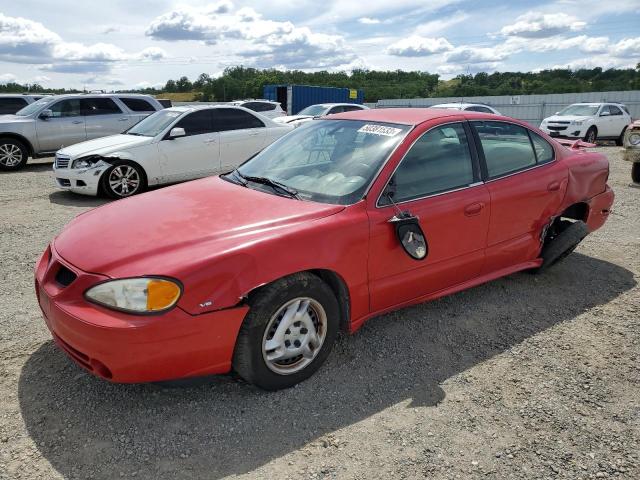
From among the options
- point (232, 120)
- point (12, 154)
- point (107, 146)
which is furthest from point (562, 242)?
point (12, 154)

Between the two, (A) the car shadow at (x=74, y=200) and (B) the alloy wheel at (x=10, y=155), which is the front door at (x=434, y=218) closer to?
(A) the car shadow at (x=74, y=200)

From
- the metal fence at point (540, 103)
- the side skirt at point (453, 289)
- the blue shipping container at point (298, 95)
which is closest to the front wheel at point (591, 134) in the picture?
the metal fence at point (540, 103)

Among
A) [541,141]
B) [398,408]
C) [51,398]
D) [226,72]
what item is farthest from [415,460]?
[226,72]

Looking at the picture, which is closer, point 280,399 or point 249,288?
point 249,288

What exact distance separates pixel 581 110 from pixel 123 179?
1691 cm

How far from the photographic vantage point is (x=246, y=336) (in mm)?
2738

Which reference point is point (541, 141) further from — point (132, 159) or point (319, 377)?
point (132, 159)

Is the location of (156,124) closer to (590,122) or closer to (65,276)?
(65,276)

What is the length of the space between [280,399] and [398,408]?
2.22ft

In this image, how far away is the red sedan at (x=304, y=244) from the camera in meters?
2.57

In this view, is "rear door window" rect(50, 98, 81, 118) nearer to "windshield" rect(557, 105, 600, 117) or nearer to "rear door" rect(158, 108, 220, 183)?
"rear door" rect(158, 108, 220, 183)

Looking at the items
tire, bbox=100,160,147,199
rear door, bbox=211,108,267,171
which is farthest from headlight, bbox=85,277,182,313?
rear door, bbox=211,108,267,171

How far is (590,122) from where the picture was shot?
17953 mm

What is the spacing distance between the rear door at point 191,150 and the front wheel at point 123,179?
0.41 meters
